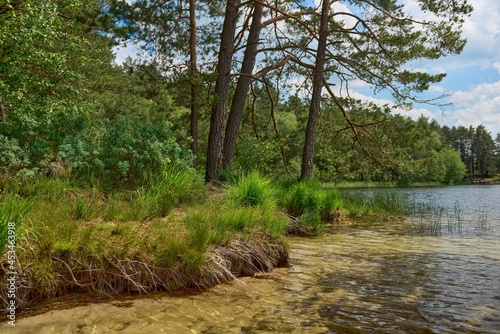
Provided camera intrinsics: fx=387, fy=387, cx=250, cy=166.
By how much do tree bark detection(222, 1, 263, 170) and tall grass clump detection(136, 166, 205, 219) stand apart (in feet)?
13.1

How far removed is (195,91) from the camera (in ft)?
36.8

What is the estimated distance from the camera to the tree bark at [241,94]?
37.1ft

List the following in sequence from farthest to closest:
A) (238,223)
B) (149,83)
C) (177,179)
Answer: (149,83) → (177,179) → (238,223)

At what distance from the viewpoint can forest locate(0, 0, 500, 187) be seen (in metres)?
6.70

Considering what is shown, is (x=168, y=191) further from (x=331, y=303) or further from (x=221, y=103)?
(x=221, y=103)

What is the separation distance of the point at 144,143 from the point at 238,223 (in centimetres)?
272

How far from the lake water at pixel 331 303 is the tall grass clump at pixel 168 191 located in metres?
1.73

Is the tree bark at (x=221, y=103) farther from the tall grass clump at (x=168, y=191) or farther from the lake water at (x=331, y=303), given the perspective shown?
the lake water at (x=331, y=303)

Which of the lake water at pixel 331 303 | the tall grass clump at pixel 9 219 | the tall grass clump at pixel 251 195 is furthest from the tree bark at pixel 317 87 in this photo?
the tall grass clump at pixel 9 219

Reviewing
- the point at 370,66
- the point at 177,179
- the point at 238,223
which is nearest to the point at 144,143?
the point at 177,179

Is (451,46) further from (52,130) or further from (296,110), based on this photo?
(52,130)

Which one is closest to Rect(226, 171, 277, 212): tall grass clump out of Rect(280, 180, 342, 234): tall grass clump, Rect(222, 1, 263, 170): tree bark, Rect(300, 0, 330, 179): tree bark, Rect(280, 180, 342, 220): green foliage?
Rect(280, 180, 342, 234): tall grass clump

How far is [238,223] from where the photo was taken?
5.25m

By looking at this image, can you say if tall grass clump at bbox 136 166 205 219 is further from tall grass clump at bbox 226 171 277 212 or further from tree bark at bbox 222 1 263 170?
tree bark at bbox 222 1 263 170
